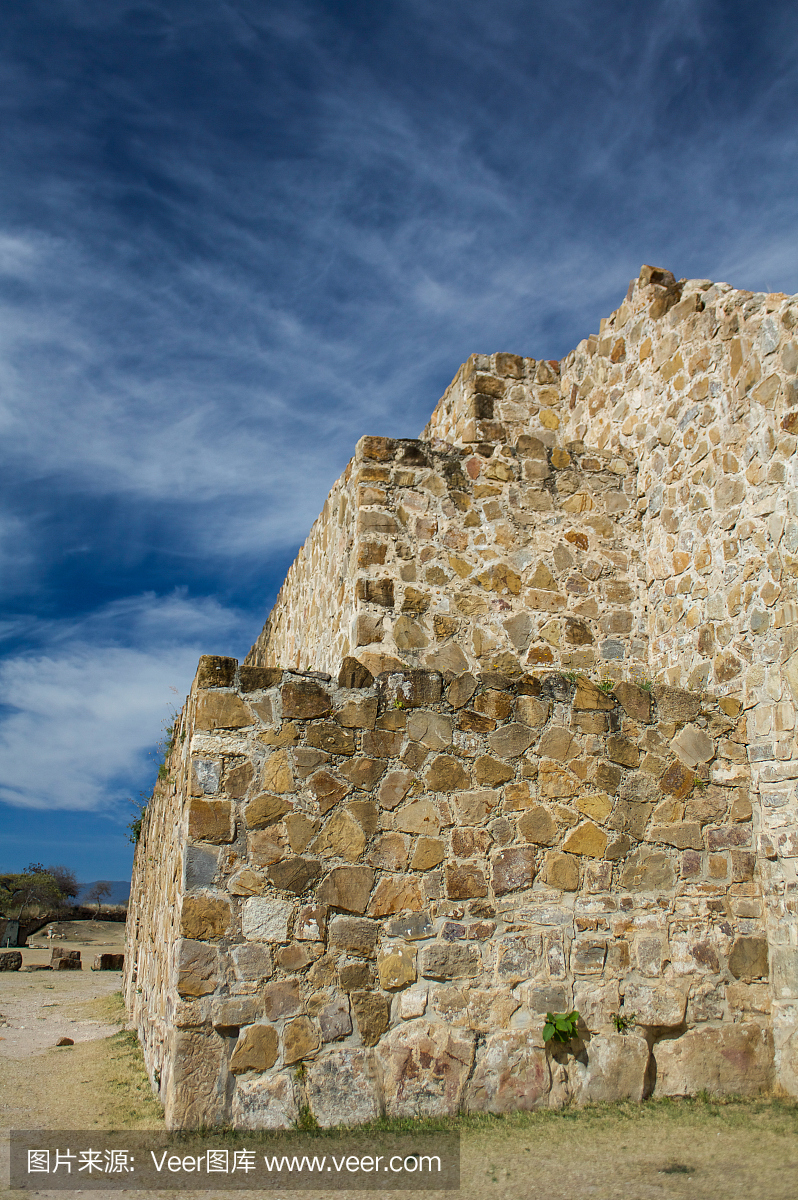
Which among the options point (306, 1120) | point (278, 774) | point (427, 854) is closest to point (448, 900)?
point (427, 854)

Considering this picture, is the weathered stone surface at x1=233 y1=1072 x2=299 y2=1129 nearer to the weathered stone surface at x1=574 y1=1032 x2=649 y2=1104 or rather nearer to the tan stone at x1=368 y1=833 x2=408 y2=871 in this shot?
the tan stone at x1=368 y1=833 x2=408 y2=871

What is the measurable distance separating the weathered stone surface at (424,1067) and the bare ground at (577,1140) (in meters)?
0.15

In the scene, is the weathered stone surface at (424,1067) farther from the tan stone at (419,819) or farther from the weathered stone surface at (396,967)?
the tan stone at (419,819)

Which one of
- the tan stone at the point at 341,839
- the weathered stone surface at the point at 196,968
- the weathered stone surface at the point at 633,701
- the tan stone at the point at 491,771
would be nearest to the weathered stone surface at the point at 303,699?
the tan stone at the point at 341,839

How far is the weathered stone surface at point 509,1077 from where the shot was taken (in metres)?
4.86

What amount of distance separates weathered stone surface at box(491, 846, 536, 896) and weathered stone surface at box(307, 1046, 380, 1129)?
118 cm

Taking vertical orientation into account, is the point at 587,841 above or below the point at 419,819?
below

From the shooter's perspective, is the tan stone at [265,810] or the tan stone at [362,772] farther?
the tan stone at [362,772]

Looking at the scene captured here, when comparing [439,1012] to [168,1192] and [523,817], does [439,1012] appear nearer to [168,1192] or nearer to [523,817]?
[523,817]

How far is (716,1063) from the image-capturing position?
17.2ft

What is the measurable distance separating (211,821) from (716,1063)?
3.29 m

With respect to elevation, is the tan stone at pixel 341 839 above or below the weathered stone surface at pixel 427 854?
above

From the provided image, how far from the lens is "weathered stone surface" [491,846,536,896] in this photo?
5.20 metres

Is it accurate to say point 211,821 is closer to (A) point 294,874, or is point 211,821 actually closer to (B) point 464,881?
(A) point 294,874
